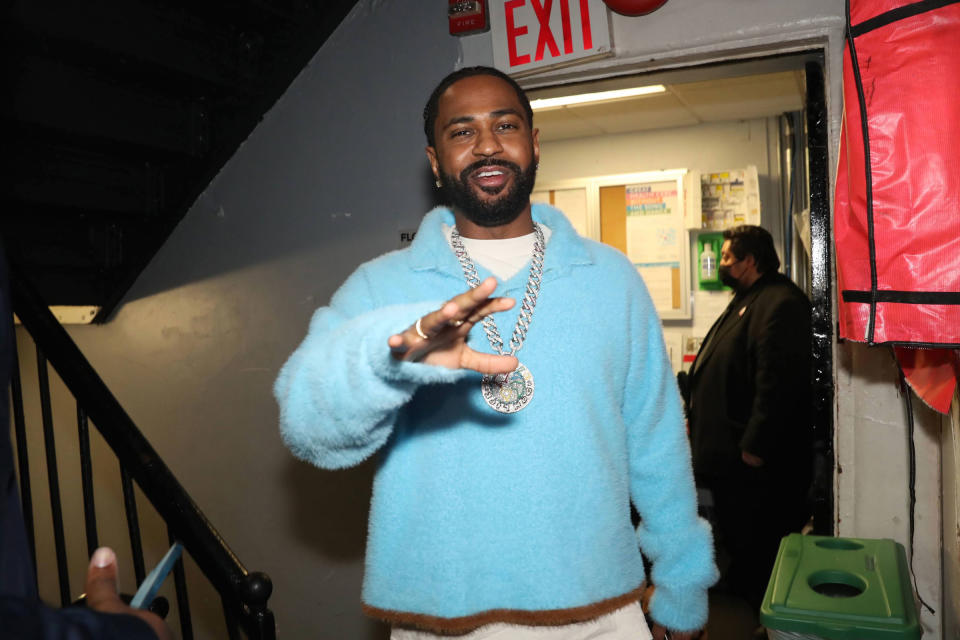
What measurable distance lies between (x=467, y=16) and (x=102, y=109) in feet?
4.38

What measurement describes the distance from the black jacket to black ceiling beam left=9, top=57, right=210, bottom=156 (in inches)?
99.3

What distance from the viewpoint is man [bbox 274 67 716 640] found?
1367mm

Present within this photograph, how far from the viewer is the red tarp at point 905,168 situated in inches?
50.9

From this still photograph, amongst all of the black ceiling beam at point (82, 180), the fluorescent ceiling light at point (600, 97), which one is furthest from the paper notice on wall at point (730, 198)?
the black ceiling beam at point (82, 180)

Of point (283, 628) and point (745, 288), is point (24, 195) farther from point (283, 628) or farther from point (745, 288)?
point (745, 288)

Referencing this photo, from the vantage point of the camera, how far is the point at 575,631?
55.3 inches

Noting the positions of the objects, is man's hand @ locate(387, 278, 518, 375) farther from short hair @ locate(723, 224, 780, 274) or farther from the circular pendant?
short hair @ locate(723, 224, 780, 274)

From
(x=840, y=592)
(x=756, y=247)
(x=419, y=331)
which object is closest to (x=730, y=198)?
(x=756, y=247)

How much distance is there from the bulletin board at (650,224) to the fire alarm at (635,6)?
2947 mm

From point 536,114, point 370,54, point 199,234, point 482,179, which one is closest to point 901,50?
point 482,179

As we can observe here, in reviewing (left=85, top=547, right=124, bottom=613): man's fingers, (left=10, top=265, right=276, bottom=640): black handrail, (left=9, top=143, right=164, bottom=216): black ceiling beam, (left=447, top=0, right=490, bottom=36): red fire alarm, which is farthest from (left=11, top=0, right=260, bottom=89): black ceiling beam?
(left=85, top=547, right=124, bottom=613): man's fingers

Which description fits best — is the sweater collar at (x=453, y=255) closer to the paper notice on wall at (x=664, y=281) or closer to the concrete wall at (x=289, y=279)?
the concrete wall at (x=289, y=279)

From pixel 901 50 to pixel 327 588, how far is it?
2547mm

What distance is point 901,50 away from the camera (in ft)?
4.42
